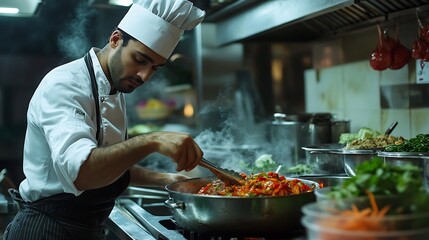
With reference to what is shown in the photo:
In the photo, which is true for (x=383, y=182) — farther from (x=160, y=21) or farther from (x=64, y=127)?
(x=160, y=21)

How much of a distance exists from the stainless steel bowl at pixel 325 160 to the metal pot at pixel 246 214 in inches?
27.3

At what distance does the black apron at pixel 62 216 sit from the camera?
2041mm

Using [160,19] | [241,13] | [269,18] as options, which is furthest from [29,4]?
[160,19]

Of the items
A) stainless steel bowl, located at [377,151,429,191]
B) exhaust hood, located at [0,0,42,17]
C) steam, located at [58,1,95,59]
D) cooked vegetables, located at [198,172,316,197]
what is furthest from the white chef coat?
steam, located at [58,1,95,59]

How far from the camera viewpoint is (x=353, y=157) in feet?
7.61

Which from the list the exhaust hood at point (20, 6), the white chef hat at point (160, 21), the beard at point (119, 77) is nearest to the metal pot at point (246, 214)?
the beard at point (119, 77)

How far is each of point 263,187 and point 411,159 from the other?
0.56 meters

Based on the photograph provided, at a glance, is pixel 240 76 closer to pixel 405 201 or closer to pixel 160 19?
pixel 160 19

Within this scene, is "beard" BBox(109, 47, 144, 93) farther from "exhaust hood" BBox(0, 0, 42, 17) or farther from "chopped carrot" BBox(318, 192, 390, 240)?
"exhaust hood" BBox(0, 0, 42, 17)

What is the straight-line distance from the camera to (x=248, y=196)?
6.04ft

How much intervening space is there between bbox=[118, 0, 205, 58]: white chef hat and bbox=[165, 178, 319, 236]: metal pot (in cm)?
62

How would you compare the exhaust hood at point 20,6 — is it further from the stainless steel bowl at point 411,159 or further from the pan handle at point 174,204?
the stainless steel bowl at point 411,159

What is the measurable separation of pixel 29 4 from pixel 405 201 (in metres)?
3.49

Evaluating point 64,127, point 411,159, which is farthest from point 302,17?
point 64,127
